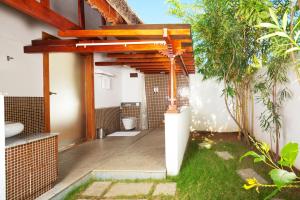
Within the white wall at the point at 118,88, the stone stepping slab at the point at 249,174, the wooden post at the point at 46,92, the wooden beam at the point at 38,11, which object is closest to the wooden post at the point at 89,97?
the white wall at the point at 118,88

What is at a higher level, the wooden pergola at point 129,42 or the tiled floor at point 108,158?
the wooden pergola at point 129,42

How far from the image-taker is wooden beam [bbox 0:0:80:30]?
3330mm

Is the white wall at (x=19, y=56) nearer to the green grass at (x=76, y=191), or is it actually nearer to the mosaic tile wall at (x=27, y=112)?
the mosaic tile wall at (x=27, y=112)

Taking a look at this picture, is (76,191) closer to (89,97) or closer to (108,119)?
(89,97)

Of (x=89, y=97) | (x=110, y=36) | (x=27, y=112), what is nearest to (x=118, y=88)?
(x=89, y=97)

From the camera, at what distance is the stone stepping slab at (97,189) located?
3.76m

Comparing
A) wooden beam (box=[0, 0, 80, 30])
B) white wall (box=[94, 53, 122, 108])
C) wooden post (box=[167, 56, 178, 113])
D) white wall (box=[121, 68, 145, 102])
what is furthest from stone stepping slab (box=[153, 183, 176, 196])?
white wall (box=[121, 68, 145, 102])

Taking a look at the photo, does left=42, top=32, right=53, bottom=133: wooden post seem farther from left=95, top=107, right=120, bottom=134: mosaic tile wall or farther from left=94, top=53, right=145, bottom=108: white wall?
left=94, top=53, right=145, bottom=108: white wall

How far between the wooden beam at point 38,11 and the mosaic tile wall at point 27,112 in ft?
4.39

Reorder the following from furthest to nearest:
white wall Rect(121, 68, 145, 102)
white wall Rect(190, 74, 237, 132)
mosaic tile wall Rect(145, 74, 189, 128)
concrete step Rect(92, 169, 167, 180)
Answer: mosaic tile wall Rect(145, 74, 189, 128) < white wall Rect(121, 68, 145, 102) < white wall Rect(190, 74, 237, 132) < concrete step Rect(92, 169, 167, 180)

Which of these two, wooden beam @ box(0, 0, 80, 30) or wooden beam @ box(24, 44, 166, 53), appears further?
wooden beam @ box(24, 44, 166, 53)

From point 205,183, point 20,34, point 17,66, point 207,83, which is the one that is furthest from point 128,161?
point 207,83

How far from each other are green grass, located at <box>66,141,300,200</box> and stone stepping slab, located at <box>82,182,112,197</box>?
0.27 ft

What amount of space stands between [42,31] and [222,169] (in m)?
4.10
